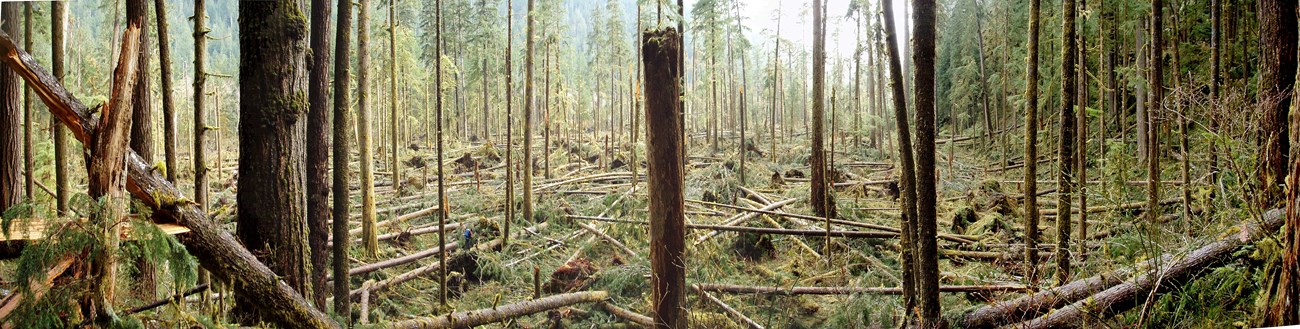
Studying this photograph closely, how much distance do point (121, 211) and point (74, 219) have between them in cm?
11

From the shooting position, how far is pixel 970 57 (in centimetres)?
2319

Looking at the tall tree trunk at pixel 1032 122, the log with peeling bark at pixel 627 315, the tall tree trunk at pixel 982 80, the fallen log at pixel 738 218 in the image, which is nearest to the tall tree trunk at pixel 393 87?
the log with peeling bark at pixel 627 315

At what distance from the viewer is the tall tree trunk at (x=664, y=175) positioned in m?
3.47

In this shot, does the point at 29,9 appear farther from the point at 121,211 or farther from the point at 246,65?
the point at 121,211

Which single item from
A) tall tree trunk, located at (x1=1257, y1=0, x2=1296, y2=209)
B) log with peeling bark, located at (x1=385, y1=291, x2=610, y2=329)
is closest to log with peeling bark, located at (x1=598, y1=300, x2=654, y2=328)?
log with peeling bark, located at (x1=385, y1=291, x2=610, y2=329)

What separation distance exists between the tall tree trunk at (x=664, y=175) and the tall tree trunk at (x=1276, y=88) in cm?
323

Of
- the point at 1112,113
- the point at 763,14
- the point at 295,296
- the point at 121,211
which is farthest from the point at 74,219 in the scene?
the point at 763,14

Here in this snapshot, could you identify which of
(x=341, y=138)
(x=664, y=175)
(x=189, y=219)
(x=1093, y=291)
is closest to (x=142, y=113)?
(x=341, y=138)

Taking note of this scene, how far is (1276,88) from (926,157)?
2.38 metres

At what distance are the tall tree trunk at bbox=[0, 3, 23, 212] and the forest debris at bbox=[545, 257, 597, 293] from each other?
439 cm

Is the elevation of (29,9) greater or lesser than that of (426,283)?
greater

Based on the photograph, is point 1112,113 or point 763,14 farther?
point 763,14

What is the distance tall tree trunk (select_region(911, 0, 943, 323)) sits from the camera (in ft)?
9.24

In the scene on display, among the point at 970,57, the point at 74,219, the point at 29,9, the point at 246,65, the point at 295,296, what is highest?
the point at 970,57
